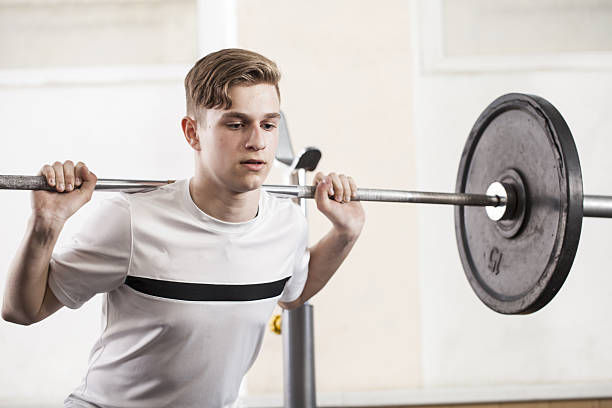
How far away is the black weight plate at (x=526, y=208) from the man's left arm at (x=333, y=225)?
0.36 metres

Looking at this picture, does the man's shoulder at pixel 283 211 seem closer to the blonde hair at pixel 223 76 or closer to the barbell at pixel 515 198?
the barbell at pixel 515 198

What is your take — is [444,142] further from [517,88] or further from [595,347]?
[595,347]

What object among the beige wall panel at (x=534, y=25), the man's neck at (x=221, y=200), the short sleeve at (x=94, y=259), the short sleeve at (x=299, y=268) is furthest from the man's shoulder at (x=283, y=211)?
the beige wall panel at (x=534, y=25)

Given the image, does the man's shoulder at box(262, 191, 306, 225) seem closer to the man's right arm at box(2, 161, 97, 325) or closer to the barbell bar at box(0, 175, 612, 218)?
the barbell bar at box(0, 175, 612, 218)

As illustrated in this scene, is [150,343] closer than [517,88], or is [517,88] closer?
[150,343]

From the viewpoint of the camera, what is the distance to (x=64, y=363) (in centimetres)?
239

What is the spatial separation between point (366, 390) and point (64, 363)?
1152mm

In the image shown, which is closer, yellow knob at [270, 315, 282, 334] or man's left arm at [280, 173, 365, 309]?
man's left arm at [280, 173, 365, 309]

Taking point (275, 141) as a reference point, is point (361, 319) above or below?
below

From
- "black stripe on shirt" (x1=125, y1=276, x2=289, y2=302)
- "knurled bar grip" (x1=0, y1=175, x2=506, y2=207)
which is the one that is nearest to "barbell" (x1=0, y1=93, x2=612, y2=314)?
"knurled bar grip" (x1=0, y1=175, x2=506, y2=207)

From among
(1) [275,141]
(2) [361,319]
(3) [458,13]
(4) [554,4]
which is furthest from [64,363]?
(4) [554,4]

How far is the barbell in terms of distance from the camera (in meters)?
1.37

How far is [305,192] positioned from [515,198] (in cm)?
53

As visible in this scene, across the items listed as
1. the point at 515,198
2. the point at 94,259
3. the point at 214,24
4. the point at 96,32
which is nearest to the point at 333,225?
the point at 515,198
